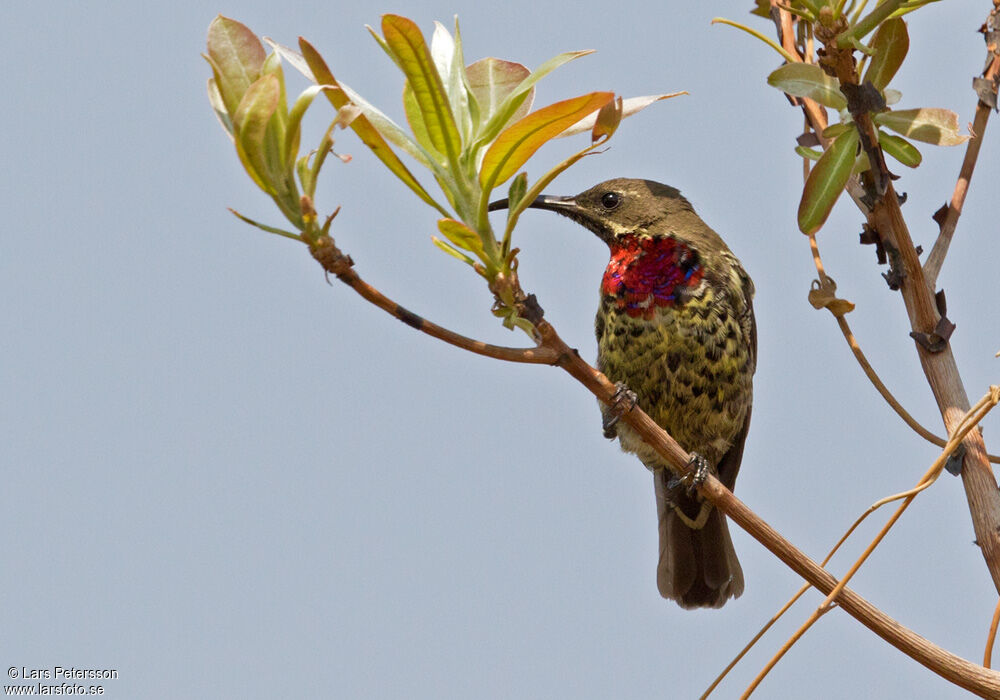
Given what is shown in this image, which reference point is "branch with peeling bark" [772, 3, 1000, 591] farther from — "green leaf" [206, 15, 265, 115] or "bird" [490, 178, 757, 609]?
"bird" [490, 178, 757, 609]

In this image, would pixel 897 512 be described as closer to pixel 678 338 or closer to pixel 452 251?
pixel 452 251

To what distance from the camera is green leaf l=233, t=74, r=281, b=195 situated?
1.80 m

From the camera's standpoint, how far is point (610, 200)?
452cm

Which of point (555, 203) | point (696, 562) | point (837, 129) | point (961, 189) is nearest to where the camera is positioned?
point (837, 129)

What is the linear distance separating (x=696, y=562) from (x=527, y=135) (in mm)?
3075

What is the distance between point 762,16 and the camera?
349 cm

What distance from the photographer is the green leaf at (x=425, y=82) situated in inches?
75.5

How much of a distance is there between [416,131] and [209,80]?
0.37m

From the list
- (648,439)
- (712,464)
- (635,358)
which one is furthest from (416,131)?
(712,464)

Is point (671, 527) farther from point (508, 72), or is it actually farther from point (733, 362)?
point (508, 72)

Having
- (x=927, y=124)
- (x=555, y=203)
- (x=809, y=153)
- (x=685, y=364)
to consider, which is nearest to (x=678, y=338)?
(x=685, y=364)

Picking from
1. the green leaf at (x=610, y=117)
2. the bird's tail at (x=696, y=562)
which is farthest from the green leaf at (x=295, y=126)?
the bird's tail at (x=696, y=562)

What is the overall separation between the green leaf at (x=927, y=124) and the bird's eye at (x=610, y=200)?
1.93 m

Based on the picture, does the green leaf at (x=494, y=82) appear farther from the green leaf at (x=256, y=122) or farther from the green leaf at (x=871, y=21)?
the green leaf at (x=871, y=21)
